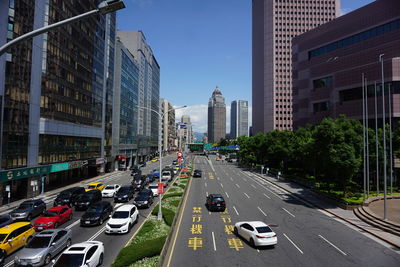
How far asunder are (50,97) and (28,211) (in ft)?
77.0

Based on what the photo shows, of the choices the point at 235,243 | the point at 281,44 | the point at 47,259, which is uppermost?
the point at 281,44

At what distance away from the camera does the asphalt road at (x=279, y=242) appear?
16.0 meters

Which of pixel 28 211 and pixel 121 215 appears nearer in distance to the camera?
pixel 121 215

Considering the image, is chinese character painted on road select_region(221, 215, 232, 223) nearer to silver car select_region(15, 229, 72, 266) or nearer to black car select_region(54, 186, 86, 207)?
silver car select_region(15, 229, 72, 266)

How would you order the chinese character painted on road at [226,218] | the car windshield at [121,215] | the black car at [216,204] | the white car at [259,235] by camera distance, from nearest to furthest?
the white car at [259,235]
the car windshield at [121,215]
the chinese character painted on road at [226,218]
the black car at [216,204]

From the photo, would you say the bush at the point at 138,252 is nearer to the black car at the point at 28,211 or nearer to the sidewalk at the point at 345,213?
the black car at the point at 28,211

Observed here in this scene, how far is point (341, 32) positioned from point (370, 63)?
49.0 feet

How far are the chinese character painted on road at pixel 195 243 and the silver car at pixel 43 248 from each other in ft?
27.1

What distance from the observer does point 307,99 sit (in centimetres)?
7088

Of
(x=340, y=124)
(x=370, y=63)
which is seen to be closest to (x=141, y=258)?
(x=340, y=124)

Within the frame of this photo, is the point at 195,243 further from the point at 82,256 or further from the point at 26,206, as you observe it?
the point at 26,206

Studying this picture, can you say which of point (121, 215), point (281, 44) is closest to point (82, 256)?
point (121, 215)

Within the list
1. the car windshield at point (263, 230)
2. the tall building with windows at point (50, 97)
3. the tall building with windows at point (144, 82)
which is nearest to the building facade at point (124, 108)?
the tall building with windows at point (144, 82)

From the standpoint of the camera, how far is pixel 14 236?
17406mm
